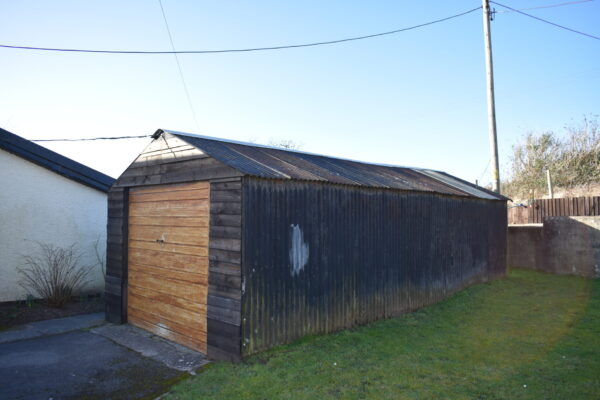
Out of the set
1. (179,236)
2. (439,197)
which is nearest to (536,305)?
(439,197)

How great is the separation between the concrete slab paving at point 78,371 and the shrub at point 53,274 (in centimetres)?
278

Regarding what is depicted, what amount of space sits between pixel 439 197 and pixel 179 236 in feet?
20.0

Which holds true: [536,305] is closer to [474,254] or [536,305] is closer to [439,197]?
→ [474,254]

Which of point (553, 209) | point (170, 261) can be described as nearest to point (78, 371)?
point (170, 261)

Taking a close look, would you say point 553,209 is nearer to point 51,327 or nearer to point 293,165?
point 293,165

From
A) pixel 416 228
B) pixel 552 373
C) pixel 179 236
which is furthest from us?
pixel 416 228

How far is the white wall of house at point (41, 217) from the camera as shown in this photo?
901 centimetres

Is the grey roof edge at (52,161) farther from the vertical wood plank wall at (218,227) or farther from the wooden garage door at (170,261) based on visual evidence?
the vertical wood plank wall at (218,227)

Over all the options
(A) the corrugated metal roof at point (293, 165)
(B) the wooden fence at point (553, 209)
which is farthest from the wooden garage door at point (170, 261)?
(B) the wooden fence at point (553, 209)

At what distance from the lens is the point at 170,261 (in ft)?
21.6

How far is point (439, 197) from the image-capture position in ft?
30.6

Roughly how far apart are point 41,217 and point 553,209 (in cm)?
1678

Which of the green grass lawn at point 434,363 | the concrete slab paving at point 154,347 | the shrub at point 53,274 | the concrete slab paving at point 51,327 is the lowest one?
the concrete slab paving at point 51,327

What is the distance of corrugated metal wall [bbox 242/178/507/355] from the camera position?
5461 millimetres
